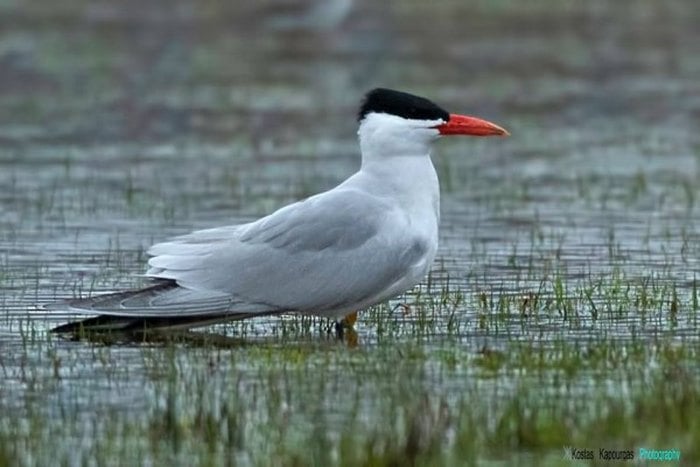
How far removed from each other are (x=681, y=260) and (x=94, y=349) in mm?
5001

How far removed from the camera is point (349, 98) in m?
26.1

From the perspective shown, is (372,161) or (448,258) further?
(448,258)

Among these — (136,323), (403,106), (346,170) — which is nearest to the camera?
(136,323)

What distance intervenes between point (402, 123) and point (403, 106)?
0.10 metres

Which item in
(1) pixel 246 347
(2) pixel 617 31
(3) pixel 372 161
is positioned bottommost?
(1) pixel 246 347

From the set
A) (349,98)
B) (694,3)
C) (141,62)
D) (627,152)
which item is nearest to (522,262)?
(627,152)

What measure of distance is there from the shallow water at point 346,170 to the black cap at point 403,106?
119 centimetres

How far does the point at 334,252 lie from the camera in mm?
10617

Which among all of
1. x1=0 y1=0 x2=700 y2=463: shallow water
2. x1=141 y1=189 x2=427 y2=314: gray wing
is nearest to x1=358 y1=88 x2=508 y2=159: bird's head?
x1=141 y1=189 x2=427 y2=314: gray wing

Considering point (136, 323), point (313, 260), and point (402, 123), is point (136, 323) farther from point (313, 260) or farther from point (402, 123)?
point (402, 123)

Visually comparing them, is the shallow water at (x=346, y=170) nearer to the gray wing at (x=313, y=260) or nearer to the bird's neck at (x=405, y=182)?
the gray wing at (x=313, y=260)

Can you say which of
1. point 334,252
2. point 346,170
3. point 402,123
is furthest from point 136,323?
point 346,170

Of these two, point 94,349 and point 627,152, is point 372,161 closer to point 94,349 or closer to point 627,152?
point 94,349

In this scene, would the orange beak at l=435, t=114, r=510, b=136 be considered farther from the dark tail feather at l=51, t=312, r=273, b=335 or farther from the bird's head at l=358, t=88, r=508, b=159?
the dark tail feather at l=51, t=312, r=273, b=335
